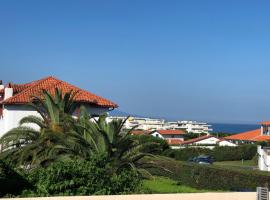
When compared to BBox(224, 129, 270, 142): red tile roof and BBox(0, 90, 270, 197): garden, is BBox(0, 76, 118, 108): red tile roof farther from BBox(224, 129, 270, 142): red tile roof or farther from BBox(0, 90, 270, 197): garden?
BBox(224, 129, 270, 142): red tile roof

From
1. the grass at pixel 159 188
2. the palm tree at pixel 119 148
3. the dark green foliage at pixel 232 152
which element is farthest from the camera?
the dark green foliage at pixel 232 152

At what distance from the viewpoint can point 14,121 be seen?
40750 mm

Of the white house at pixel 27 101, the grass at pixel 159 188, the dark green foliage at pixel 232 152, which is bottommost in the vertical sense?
the grass at pixel 159 188

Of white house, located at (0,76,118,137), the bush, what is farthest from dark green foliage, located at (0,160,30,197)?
white house, located at (0,76,118,137)

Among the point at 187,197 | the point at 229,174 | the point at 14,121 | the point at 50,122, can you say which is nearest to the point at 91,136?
the point at 50,122

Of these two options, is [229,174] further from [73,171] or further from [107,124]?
[73,171]

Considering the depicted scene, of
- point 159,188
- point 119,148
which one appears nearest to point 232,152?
point 159,188

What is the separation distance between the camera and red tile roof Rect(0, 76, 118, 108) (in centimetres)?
4087

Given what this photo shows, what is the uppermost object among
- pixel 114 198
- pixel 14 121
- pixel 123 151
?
pixel 14 121

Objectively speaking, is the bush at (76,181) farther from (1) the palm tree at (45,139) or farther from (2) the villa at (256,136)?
(2) the villa at (256,136)

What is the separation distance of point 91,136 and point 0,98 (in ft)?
93.6

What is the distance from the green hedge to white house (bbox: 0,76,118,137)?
24.2 feet

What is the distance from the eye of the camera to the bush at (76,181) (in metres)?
14.6

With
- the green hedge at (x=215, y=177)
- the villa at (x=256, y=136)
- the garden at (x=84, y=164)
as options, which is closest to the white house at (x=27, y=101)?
the green hedge at (x=215, y=177)
